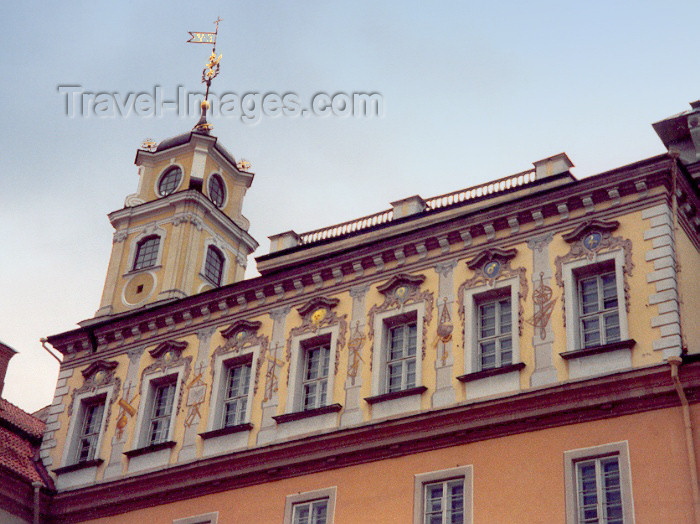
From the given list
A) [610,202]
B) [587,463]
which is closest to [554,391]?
[587,463]

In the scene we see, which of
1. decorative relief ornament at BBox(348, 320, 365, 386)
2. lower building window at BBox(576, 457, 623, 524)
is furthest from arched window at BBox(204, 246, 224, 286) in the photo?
lower building window at BBox(576, 457, 623, 524)

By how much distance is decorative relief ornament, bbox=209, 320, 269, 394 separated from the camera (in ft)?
96.4

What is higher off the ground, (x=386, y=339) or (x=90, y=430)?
(x=386, y=339)

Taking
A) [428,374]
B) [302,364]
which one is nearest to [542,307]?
[428,374]

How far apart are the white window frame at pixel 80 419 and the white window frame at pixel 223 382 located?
3923 mm

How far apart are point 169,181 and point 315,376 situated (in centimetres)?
1897

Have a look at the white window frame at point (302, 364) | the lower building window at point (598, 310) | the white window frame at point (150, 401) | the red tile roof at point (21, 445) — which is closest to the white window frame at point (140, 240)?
the red tile roof at point (21, 445)

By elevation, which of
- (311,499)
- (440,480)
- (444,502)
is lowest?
(444,502)

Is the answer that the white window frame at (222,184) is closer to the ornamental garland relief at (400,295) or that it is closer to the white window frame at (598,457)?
the ornamental garland relief at (400,295)

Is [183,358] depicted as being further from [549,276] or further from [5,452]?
[549,276]

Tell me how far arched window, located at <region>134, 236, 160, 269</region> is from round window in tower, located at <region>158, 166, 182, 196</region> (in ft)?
7.42

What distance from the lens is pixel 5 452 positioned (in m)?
30.5

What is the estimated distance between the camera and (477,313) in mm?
26062

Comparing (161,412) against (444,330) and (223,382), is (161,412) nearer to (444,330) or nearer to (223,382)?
(223,382)
